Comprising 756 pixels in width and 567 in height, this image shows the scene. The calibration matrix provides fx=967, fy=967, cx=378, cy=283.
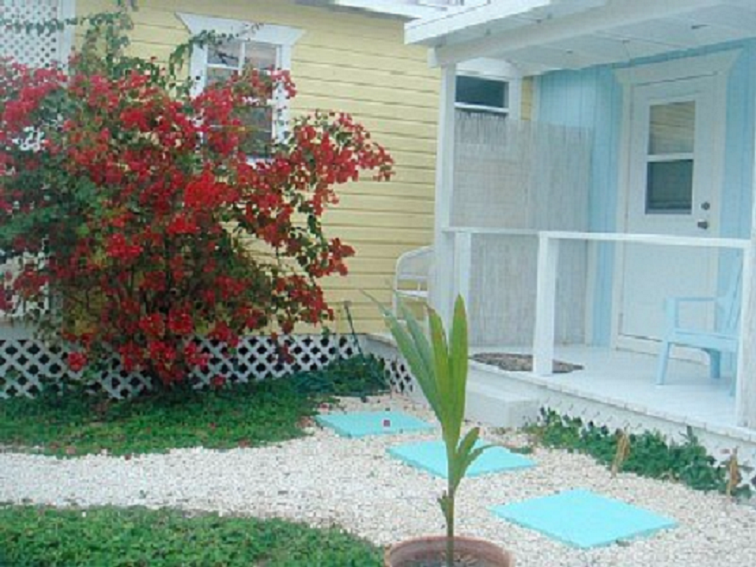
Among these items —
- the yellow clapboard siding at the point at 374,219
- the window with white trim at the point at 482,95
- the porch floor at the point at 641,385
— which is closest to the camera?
the porch floor at the point at 641,385

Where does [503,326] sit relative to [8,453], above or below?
above

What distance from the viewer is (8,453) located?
584cm

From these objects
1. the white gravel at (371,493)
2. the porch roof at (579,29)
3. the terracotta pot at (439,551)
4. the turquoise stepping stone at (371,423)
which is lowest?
the turquoise stepping stone at (371,423)

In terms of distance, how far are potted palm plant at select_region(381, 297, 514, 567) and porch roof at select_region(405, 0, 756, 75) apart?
3.32 m

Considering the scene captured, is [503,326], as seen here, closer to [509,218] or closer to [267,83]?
[509,218]

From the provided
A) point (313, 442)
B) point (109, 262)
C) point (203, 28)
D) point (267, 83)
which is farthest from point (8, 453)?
point (203, 28)

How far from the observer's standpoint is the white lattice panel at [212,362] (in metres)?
7.62

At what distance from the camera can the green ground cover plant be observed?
525cm

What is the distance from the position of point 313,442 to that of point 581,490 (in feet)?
6.18

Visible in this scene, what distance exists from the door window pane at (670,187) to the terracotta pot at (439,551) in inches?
195

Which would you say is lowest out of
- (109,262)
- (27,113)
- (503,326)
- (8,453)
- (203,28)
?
(8,453)

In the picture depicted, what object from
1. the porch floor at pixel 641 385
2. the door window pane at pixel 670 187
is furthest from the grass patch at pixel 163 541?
the door window pane at pixel 670 187

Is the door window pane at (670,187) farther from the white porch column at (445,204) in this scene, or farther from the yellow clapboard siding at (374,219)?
the yellow clapboard siding at (374,219)

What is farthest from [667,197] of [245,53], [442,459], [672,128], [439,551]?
[439,551]
